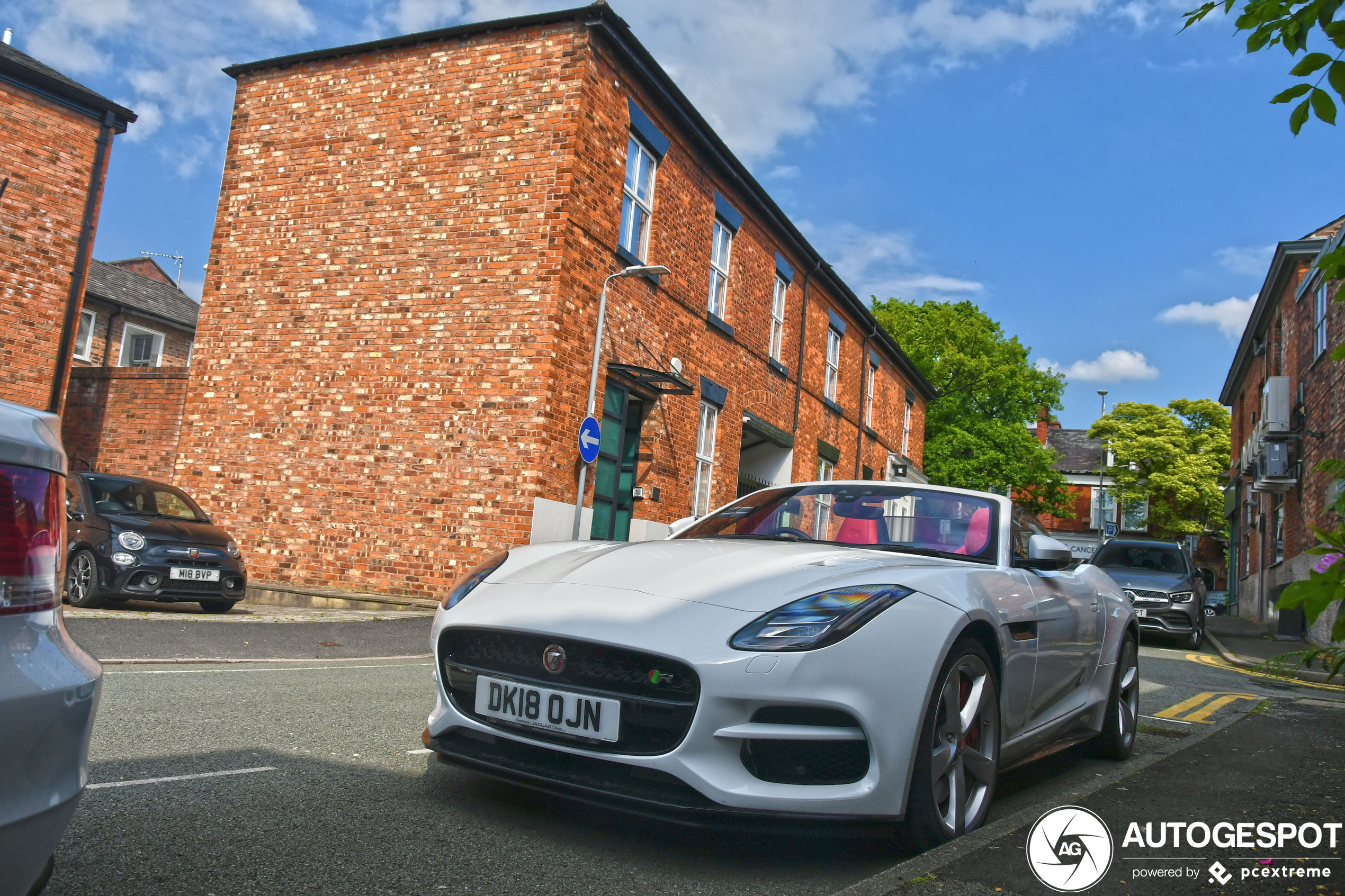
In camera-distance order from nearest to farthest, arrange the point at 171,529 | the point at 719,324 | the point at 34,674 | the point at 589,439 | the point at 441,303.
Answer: the point at 34,674 → the point at 171,529 → the point at 589,439 → the point at 441,303 → the point at 719,324

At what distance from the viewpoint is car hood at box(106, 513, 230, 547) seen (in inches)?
398

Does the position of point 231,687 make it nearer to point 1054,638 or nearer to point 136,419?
point 1054,638

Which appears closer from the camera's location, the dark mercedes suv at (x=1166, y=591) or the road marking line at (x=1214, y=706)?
the road marking line at (x=1214, y=706)

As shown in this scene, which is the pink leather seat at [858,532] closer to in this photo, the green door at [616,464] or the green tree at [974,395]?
the green door at [616,464]

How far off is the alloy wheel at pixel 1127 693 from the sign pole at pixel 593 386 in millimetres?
7469

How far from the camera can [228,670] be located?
6.91 m

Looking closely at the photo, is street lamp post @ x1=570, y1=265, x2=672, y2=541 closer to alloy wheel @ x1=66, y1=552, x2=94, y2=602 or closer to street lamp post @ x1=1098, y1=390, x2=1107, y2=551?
alloy wheel @ x1=66, y1=552, x2=94, y2=602

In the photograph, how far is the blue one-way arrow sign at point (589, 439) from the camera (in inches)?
476

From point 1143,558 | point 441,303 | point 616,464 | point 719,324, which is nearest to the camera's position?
point 441,303

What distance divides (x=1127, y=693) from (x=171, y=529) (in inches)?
359

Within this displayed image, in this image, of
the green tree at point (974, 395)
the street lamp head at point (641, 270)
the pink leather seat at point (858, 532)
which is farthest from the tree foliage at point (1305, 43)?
the green tree at point (974, 395)

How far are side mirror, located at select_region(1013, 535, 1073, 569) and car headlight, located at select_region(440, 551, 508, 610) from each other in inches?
85.8

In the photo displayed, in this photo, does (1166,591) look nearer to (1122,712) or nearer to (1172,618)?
(1172,618)

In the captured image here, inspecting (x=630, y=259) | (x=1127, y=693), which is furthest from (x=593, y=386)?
(x=1127, y=693)
